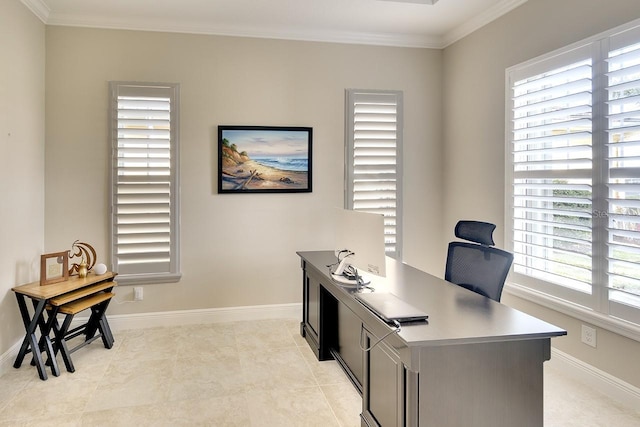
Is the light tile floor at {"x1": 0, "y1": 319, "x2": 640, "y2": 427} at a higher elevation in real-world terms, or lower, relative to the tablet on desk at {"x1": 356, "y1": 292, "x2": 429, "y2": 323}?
lower

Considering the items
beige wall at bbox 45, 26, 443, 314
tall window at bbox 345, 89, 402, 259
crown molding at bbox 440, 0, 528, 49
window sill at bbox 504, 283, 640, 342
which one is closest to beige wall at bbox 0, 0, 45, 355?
beige wall at bbox 45, 26, 443, 314

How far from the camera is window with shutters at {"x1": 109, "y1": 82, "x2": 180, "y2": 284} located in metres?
3.96

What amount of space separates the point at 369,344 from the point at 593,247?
1714mm

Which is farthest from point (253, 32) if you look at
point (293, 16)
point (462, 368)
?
point (462, 368)

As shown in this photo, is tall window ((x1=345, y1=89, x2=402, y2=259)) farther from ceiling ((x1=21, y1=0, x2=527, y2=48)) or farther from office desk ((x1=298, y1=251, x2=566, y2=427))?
office desk ((x1=298, y1=251, x2=566, y2=427))

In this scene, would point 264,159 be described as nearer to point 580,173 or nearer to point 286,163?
point 286,163

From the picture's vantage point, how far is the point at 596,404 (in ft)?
8.82

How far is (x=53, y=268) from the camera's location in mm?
3387

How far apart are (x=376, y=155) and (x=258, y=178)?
1.24 m

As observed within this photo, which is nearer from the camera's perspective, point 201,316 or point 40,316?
point 40,316

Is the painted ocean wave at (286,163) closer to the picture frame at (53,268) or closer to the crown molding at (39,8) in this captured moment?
the picture frame at (53,268)

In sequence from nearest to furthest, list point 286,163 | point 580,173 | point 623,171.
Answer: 1. point 623,171
2. point 580,173
3. point 286,163

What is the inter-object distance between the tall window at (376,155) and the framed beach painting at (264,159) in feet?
1.52

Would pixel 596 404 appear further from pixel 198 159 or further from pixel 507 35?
pixel 198 159
